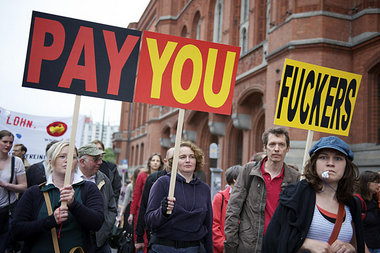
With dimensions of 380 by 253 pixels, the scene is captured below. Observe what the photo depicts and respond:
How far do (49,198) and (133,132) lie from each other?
38008mm

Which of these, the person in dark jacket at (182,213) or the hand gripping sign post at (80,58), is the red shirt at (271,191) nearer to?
the person in dark jacket at (182,213)

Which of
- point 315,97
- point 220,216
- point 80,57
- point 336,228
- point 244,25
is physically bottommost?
point 220,216

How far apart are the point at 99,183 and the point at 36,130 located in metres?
4.92

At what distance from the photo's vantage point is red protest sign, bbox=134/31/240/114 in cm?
382

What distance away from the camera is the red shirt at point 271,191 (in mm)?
3525

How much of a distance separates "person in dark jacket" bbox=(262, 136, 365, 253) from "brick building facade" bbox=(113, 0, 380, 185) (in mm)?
7686

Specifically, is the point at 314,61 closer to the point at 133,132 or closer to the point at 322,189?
the point at 322,189

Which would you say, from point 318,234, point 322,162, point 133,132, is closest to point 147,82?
point 322,162

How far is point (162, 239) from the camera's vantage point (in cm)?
329

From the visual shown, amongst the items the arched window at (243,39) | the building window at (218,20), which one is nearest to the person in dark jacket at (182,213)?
the arched window at (243,39)

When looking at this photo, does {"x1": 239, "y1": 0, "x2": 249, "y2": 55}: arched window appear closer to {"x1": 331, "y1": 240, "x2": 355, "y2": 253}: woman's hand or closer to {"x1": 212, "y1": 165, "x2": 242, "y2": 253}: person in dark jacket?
{"x1": 212, "y1": 165, "x2": 242, "y2": 253}: person in dark jacket

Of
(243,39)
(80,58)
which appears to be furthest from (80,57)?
(243,39)

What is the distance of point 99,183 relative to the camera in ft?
14.0

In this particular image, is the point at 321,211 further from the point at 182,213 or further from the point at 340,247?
the point at 182,213
